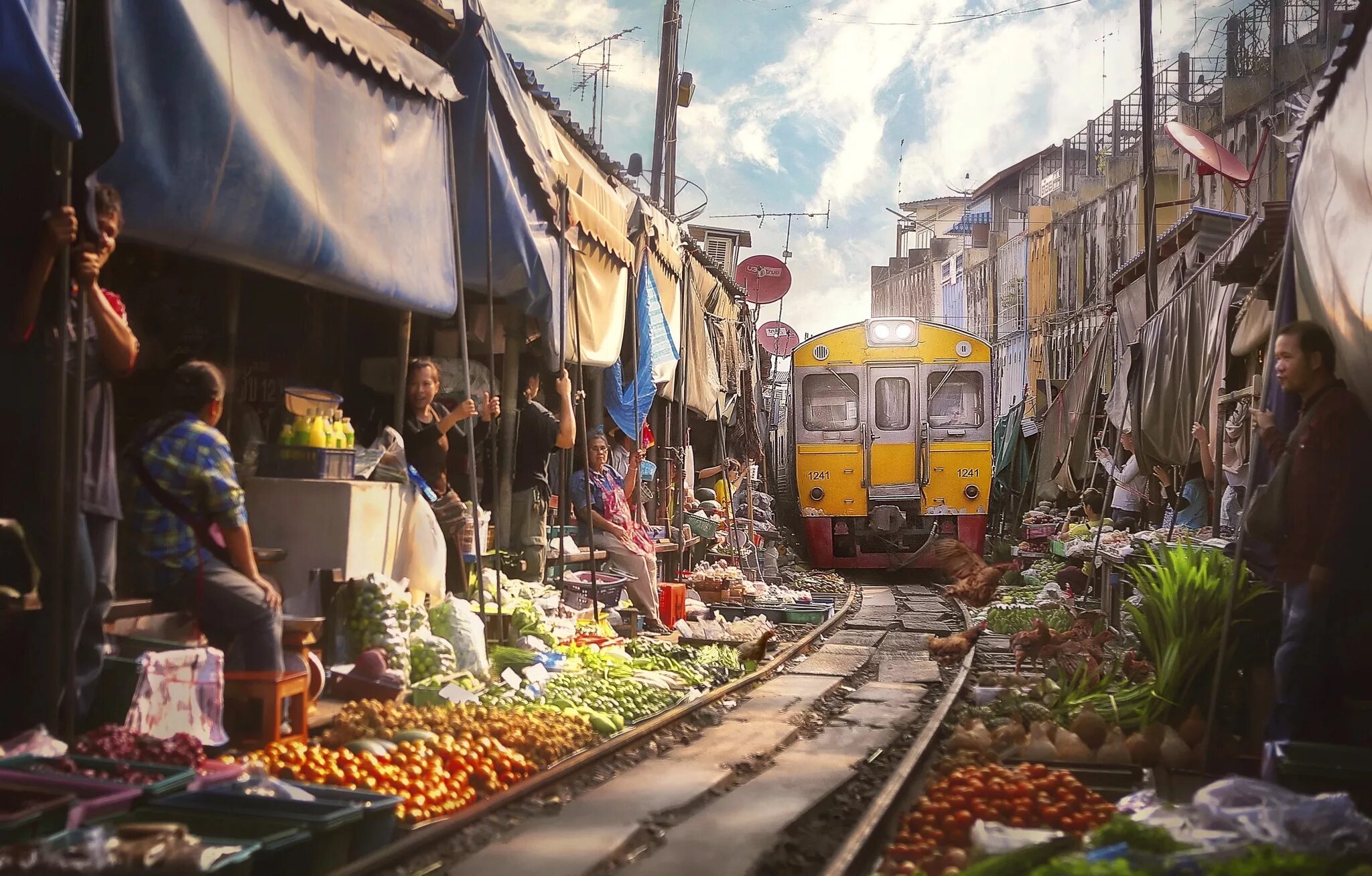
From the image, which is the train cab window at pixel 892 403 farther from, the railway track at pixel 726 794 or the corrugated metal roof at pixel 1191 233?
the railway track at pixel 726 794

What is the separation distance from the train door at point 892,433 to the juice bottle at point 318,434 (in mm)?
12340

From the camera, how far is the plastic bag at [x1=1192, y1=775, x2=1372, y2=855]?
11.1 ft

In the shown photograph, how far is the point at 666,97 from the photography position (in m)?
15.8

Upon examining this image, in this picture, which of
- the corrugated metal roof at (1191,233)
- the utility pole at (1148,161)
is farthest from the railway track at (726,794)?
the corrugated metal roof at (1191,233)

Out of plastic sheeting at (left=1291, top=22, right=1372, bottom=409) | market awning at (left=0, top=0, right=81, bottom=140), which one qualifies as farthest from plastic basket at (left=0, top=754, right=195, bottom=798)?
plastic sheeting at (left=1291, top=22, right=1372, bottom=409)

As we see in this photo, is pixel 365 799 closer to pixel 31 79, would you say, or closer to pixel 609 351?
pixel 31 79

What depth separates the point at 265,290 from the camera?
7.38 meters

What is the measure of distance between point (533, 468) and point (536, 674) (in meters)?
2.44

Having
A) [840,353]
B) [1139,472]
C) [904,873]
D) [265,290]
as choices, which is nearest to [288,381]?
[265,290]

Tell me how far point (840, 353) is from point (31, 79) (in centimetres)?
1550

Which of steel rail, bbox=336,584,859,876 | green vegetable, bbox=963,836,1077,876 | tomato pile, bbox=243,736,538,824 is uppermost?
green vegetable, bbox=963,836,1077,876

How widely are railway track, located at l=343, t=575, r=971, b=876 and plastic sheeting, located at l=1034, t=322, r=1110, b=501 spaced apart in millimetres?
7383

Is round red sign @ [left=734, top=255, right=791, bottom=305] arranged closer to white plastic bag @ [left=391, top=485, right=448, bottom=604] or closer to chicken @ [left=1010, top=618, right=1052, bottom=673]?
chicken @ [left=1010, top=618, right=1052, bottom=673]

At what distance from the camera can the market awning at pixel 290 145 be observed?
4406 mm
